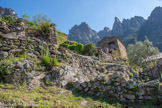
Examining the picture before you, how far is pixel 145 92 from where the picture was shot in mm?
4344

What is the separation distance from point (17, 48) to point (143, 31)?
270ft

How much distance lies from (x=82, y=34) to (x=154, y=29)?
2088 inches

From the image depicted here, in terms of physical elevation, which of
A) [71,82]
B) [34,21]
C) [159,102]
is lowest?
[159,102]

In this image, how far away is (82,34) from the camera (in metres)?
96.2

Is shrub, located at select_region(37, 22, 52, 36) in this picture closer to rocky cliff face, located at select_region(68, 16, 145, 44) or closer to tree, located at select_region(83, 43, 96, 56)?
tree, located at select_region(83, 43, 96, 56)

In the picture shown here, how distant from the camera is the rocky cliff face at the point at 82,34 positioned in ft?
306

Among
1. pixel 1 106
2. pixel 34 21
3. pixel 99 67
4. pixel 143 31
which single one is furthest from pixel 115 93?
pixel 143 31

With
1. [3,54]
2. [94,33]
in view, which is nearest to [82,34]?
[94,33]

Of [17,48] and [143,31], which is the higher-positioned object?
[143,31]

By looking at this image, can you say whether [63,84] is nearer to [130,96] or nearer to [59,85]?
[59,85]

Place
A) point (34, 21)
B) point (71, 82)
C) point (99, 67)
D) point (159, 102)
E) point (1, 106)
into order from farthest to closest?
1. point (34, 21)
2. point (99, 67)
3. point (71, 82)
4. point (159, 102)
5. point (1, 106)

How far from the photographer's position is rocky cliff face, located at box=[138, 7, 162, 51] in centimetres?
6076

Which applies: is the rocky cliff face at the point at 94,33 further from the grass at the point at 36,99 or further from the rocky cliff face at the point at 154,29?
the grass at the point at 36,99

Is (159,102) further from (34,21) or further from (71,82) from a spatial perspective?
(34,21)
